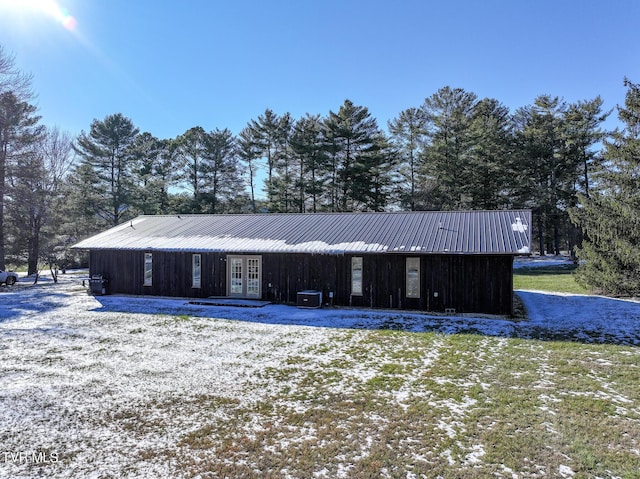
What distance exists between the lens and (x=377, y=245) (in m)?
13.3

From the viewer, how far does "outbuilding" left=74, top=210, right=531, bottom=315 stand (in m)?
12.4

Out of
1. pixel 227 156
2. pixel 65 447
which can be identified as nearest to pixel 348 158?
pixel 227 156

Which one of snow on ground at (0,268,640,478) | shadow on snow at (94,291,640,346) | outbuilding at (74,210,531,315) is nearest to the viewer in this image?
snow on ground at (0,268,640,478)

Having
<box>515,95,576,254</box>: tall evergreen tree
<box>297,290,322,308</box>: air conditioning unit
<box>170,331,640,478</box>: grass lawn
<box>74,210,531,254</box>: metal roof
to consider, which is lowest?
<box>170,331,640,478</box>: grass lawn

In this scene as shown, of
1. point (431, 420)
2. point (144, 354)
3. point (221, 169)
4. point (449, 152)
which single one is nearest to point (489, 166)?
point (449, 152)

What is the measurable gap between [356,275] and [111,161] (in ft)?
95.5

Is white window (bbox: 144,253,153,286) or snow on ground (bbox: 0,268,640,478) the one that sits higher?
white window (bbox: 144,253,153,286)

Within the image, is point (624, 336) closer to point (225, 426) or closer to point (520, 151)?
point (225, 426)

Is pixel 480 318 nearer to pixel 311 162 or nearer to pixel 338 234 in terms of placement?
pixel 338 234

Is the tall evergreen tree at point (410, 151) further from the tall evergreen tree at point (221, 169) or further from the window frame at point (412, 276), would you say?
the window frame at point (412, 276)

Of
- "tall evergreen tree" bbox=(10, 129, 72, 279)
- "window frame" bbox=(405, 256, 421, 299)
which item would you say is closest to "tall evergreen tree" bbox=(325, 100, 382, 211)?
"window frame" bbox=(405, 256, 421, 299)

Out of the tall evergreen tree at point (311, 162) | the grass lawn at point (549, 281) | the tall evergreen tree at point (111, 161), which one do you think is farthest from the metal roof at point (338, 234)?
the tall evergreen tree at point (111, 161)

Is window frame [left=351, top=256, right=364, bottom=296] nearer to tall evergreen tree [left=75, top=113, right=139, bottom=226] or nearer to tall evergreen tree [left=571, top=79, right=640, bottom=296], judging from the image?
tall evergreen tree [left=571, top=79, right=640, bottom=296]

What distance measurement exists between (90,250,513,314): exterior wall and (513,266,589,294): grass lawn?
23.9 feet
